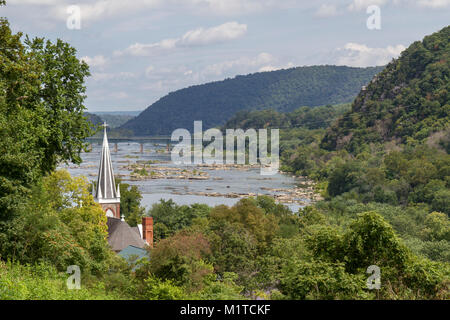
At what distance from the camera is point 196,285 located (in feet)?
52.0

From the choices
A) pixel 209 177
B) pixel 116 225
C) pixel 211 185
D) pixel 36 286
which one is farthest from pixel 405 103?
pixel 36 286

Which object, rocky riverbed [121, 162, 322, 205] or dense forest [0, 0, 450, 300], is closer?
dense forest [0, 0, 450, 300]

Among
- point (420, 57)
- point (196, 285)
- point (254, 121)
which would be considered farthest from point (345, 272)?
point (254, 121)

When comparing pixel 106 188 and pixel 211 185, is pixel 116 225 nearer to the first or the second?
pixel 106 188

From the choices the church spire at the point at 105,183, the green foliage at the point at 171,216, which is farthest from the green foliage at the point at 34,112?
the green foliage at the point at 171,216

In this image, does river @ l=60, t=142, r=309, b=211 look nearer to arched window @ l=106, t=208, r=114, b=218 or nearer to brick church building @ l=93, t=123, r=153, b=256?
arched window @ l=106, t=208, r=114, b=218

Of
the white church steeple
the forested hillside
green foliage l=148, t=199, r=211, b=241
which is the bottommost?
green foliage l=148, t=199, r=211, b=241

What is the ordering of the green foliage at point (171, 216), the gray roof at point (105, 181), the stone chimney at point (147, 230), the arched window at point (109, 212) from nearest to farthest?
the stone chimney at point (147, 230) → the gray roof at point (105, 181) → the arched window at point (109, 212) → the green foliage at point (171, 216)

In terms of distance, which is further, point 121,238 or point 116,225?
point 116,225

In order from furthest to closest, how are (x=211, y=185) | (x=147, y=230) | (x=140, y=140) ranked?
(x=140, y=140) → (x=211, y=185) → (x=147, y=230)

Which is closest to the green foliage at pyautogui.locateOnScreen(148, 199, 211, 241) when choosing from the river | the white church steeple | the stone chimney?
the white church steeple

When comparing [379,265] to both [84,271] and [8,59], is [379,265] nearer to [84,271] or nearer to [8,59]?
[84,271]

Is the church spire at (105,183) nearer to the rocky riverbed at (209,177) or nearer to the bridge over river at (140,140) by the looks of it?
the rocky riverbed at (209,177)
